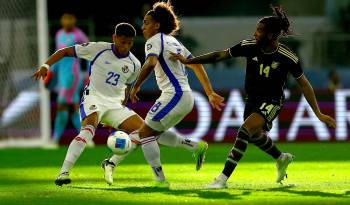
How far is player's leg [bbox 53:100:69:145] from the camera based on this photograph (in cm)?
1653

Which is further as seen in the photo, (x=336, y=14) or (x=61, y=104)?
(x=336, y=14)

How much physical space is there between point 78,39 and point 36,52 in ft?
2.90

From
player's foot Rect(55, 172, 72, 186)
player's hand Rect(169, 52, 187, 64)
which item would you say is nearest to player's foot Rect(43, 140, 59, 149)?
player's foot Rect(55, 172, 72, 186)

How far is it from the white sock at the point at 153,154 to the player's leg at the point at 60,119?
668 cm

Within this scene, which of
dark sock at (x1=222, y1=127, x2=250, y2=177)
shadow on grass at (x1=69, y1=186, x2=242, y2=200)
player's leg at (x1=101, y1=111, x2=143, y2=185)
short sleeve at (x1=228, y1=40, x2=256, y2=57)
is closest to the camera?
shadow on grass at (x1=69, y1=186, x2=242, y2=200)

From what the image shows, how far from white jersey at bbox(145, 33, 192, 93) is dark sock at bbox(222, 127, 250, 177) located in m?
0.83

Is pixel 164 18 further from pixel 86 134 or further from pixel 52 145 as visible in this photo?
pixel 52 145

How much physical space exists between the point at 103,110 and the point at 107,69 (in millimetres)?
457

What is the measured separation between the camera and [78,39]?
16.6 metres

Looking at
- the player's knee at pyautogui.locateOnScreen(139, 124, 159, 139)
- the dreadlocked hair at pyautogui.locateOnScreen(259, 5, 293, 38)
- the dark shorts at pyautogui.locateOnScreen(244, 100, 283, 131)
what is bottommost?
the player's knee at pyautogui.locateOnScreen(139, 124, 159, 139)

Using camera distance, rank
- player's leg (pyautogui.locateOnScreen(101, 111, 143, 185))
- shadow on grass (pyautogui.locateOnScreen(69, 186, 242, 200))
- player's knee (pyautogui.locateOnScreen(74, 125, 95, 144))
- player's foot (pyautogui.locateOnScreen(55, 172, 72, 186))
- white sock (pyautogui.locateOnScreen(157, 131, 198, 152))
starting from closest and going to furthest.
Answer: shadow on grass (pyautogui.locateOnScreen(69, 186, 242, 200)) < player's foot (pyautogui.locateOnScreen(55, 172, 72, 186)) < player's knee (pyautogui.locateOnScreen(74, 125, 95, 144)) < player's leg (pyautogui.locateOnScreen(101, 111, 143, 185)) < white sock (pyautogui.locateOnScreen(157, 131, 198, 152))

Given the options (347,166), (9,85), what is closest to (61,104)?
(9,85)

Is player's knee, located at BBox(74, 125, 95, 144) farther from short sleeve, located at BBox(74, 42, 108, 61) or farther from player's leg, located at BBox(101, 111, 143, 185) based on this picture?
short sleeve, located at BBox(74, 42, 108, 61)

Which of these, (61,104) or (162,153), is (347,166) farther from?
(61,104)
